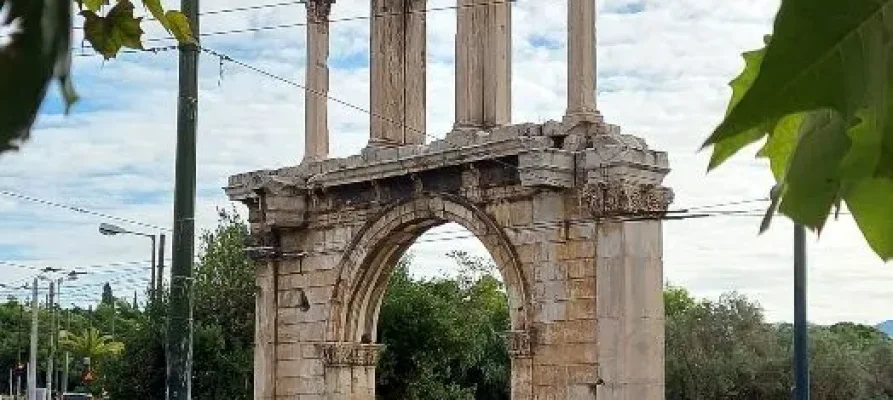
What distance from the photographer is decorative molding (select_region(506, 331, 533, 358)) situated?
18219 millimetres

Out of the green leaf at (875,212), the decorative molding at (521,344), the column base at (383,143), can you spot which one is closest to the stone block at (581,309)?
the decorative molding at (521,344)

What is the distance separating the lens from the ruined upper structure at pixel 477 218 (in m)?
17.5

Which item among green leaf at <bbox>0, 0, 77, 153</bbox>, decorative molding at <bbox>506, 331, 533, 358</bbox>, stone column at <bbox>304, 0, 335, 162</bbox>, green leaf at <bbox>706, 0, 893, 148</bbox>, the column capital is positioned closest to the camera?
green leaf at <bbox>0, 0, 77, 153</bbox>

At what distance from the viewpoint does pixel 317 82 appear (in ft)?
71.4

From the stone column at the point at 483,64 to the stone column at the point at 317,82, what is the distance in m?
2.97

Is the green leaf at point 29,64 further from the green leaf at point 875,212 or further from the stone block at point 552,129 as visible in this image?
the stone block at point 552,129

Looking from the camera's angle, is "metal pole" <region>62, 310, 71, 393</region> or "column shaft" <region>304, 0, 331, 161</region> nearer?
"column shaft" <region>304, 0, 331, 161</region>

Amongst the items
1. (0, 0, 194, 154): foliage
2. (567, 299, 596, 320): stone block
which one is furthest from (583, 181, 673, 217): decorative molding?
(0, 0, 194, 154): foliage

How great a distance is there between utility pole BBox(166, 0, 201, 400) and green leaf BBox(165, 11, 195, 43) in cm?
684

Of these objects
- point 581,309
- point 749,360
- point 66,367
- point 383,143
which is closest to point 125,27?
point 581,309

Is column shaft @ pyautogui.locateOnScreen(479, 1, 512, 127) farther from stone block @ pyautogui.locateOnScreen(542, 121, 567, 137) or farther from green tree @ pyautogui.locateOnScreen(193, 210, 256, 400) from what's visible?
green tree @ pyautogui.locateOnScreen(193, 210, 256, 400)

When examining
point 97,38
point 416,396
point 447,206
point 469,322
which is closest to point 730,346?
point 469,322

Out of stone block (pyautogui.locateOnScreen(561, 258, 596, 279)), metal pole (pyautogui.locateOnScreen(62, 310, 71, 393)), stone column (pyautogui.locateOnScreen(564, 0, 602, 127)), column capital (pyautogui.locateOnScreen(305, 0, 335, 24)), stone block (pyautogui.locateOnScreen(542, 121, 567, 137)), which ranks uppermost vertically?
column capital (pyautogui.locateOnScreen(305, 0, 335, 24))

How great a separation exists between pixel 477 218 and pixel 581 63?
264 centimetres
